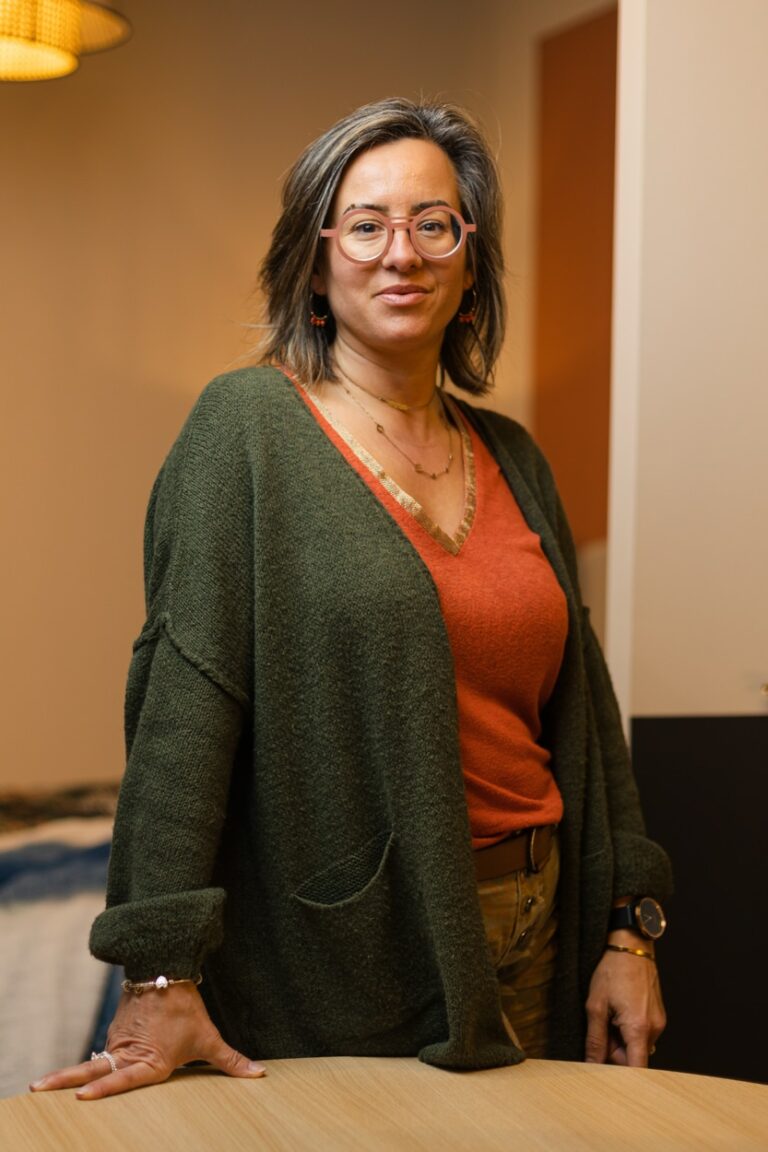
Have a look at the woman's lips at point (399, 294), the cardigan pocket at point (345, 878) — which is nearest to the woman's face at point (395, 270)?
the woman's lips at point (399, 294)

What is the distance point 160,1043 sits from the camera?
4.14 ft

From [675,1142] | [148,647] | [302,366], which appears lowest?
[675,1142]

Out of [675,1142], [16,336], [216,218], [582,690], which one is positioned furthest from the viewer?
[216,218]

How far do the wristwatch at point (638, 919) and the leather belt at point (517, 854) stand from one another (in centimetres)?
16

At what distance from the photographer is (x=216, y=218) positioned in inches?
165

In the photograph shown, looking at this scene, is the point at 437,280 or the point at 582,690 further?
the point at 582,690

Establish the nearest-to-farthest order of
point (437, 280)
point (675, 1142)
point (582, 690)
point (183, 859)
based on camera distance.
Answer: point (675, 1142)
point (183, 859)
point (437, 280)
point (582, 690)

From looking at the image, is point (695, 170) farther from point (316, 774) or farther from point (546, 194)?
point (546, 194)

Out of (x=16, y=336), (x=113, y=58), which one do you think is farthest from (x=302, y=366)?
(x=113, y=58)

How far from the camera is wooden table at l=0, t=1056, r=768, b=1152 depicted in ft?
3.73

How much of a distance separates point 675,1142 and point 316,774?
1.58 feet

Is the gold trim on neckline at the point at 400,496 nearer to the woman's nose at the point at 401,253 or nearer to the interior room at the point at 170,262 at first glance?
the woman's nose at the point at 401,253

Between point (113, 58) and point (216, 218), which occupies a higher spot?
point (113, 58)

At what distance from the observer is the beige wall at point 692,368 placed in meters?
2.19
